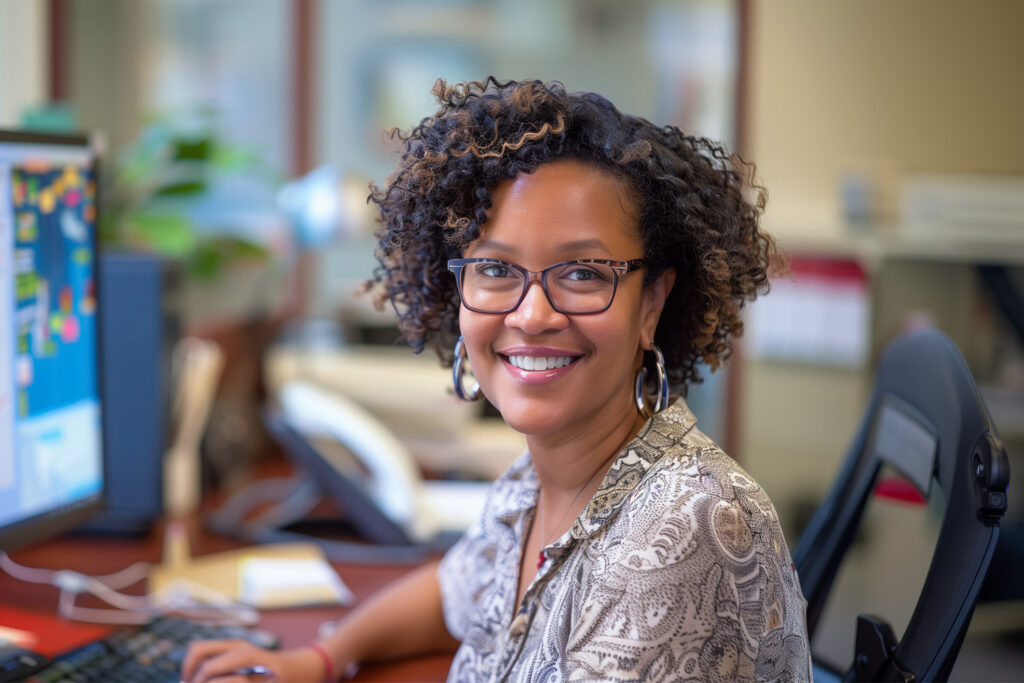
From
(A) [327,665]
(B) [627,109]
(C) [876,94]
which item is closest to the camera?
(A) [327,665]

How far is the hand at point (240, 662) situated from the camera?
107 cm

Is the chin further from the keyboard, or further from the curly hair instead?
the keyboard

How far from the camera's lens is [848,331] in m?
3.32

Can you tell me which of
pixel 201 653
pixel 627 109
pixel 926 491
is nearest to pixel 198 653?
pixel 201 653

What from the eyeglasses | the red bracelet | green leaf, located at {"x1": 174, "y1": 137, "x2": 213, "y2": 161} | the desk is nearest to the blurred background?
green leaf, located at {"x1": 174, "y1": 137, "x2": 213, "y2": 161}

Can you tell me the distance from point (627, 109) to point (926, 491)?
3.27 metres

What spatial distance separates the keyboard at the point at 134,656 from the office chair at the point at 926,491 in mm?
660

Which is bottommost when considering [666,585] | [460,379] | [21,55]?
[666,585]

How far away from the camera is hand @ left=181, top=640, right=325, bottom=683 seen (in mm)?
1074

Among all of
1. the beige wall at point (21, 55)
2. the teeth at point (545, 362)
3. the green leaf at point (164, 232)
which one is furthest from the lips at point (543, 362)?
the beige wall at point (21, 55)

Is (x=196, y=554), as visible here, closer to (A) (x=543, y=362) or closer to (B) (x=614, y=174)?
(A) (x=543, y=362)

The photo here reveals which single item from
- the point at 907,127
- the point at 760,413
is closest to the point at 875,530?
the point at 760,413

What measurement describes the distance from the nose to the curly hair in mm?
87

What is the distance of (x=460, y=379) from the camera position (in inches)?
44.6
